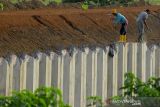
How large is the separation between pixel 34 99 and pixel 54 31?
10466 millimetres

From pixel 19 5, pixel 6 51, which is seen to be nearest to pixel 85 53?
pixel 6 51

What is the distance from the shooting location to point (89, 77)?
1700cm

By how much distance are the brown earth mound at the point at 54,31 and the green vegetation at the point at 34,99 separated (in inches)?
222

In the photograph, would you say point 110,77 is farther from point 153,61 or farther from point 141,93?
point 141,93

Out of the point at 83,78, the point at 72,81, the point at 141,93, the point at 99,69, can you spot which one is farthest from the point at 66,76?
the point at 141,93

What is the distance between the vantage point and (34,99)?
9625 millimetres

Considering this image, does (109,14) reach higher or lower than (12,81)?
higher

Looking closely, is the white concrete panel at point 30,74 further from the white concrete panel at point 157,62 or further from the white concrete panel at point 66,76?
the white concrete panel at point 157,62

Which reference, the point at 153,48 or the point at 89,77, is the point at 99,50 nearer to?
the point at 89,77

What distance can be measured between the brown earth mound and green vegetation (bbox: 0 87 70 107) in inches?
222

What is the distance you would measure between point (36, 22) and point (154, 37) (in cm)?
623

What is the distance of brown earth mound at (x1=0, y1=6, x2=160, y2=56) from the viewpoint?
17406 mm

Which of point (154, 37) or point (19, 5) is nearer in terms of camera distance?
point (154, 37)

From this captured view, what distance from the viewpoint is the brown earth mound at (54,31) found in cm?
1741
